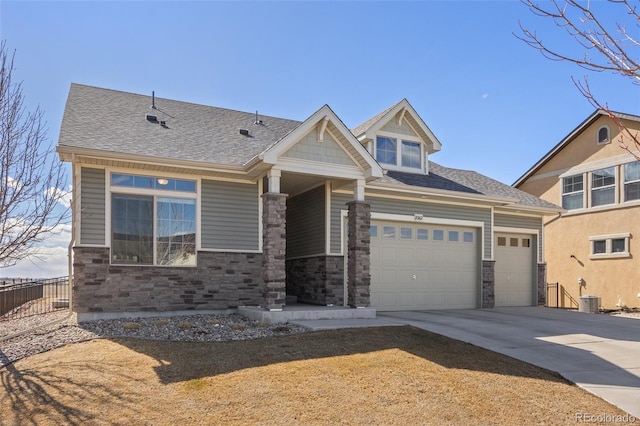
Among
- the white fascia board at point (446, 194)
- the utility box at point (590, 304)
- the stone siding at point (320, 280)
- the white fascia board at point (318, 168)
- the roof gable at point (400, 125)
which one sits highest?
the roof gable at point (400, 125)

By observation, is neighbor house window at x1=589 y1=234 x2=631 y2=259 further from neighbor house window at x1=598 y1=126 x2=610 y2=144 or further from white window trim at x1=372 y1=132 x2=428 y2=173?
white window trim at x1=372 y1=132 x2=428 y2=173

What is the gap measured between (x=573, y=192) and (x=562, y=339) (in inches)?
497

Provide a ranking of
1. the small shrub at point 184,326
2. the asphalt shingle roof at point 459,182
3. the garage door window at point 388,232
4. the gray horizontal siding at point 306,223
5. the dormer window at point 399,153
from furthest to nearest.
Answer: the dormer window at point 399,153 < the asphalt shingle roof at point 459,182 < the garage door window at point 388,232 < the gray horizontal siding at point 306,223 < the small shrub at point 184,326

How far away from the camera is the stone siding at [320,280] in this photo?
1279cm

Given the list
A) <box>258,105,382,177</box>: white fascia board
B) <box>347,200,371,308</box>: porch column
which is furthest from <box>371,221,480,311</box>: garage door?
<box>258,105,382,177</box>: white fascia board

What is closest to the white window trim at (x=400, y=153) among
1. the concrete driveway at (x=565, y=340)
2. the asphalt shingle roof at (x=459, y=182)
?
the asphalt shingle roof at (x=459, y=182)

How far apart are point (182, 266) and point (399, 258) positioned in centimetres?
623

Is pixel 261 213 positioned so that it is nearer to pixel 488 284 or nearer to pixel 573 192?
pixel 488 284

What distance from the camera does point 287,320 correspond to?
10367 millimetres

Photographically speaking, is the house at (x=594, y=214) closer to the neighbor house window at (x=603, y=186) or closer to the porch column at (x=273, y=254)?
the neighbor house window at (x=603, y=186)

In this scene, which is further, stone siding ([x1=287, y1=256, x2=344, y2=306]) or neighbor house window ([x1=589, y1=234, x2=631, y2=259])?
neighbor house window ([x1=589, y1=234, x2=631, y2=259])

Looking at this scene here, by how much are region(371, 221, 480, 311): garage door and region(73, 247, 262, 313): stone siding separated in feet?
12.2

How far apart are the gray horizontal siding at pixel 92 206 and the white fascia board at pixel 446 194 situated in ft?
22.2
